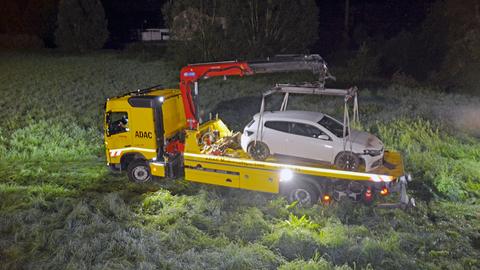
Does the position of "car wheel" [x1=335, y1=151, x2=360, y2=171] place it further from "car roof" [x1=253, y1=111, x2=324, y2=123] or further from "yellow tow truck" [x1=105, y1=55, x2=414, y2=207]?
"car roof" [x1=253, y1=111, x2=324, y2=123]

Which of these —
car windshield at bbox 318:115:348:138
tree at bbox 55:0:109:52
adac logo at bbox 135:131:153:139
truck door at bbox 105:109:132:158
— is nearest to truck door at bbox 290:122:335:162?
car windshield at bbox 318:115:348:138

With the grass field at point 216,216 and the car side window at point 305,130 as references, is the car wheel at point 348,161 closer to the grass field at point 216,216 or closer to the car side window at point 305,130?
the car side window at point 305,130

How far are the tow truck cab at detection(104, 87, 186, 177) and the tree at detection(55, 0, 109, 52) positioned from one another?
4714 cm

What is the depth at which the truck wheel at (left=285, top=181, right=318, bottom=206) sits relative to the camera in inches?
446

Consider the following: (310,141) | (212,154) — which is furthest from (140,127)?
(310,141)

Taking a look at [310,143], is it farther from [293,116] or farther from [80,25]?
[80,25]

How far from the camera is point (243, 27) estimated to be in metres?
34.9

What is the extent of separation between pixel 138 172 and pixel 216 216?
3719 millimetres

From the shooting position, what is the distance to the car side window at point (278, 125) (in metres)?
11.9

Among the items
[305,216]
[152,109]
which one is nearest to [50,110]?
[152,109]

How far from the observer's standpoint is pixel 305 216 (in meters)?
10.9

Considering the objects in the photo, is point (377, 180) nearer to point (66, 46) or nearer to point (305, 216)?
point (305, 216)

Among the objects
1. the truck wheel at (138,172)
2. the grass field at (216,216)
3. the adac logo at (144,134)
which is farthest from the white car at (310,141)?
the truck wheel at (138,172)

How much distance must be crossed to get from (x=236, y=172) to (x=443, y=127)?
1033cm
